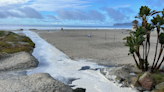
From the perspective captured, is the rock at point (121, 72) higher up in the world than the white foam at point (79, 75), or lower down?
higher up

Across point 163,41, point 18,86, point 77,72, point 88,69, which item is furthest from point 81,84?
point 163,41

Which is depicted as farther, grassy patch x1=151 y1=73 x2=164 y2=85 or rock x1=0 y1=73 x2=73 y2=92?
grassy patch x1=151 y1=73 x2=164 y2=85

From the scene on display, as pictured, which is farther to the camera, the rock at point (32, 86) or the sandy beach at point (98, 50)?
the sandy beach at point (98, 50)

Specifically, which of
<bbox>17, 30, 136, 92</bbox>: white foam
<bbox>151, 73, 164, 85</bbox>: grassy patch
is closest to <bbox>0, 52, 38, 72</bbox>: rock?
<bbox>17, 30, 136, 92</bbox>: white foam

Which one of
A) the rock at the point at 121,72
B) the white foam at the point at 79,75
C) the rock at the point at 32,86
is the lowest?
the white foam at the point at 79,75

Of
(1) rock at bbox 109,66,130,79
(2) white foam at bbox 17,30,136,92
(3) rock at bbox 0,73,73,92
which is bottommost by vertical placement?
(2) white foam at bbox 17,30,136,92

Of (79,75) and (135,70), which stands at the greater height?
(135,70)

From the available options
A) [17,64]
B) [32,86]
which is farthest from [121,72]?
[17,64]

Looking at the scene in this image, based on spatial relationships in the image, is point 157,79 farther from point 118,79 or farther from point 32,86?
point 32,86

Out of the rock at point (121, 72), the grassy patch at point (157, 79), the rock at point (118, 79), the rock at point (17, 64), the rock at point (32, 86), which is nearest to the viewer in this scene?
the rock at point (32, 86)

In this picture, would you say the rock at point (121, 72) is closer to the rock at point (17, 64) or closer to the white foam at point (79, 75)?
the white foam at point (79, 75)

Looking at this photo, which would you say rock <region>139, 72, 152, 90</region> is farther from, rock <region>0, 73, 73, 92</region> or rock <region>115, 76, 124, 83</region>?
rock <region>0, 73, 73, 92</region>

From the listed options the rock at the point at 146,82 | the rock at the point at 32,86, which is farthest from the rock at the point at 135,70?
the rock at the point at 32,86

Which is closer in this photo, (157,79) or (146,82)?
(146,82)
